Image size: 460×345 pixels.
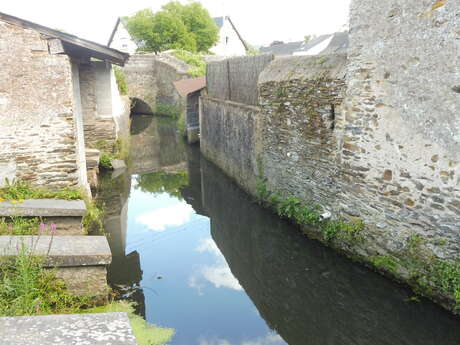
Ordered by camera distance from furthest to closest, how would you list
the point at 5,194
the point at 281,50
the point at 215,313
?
the point at 281,50, the point at 5,194, the point at 215,313

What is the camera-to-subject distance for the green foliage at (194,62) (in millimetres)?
23547

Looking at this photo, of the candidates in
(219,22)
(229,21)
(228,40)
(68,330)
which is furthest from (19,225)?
(229,21)

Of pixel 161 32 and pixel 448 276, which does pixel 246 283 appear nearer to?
pixel 448 276

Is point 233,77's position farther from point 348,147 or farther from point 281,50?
point 281,50

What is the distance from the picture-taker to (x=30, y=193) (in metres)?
6.49

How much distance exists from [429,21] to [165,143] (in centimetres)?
1456

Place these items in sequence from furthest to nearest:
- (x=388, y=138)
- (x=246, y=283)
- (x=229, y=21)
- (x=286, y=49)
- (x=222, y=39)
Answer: (x=286, y=49)
(x=229, y=21)
(x=222, y=39)
(x=246, y=283)
(x=388, y=138)

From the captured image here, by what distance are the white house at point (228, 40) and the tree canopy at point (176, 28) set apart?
307 cm

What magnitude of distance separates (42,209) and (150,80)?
924 inches

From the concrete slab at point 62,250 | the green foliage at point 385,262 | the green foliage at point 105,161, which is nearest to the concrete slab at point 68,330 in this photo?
the concrete slab at point 62,250

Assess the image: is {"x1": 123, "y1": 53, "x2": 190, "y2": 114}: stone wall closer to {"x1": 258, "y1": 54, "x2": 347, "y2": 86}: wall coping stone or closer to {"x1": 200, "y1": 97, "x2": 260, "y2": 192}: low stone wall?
{"x1": 200, "y1": 97, "x2": 260, "y2": 192}: low stone wall

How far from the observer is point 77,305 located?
4.50 metres

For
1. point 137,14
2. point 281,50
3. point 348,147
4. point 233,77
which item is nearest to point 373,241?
point 348,147

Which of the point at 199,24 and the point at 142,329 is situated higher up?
the point at 199,24
